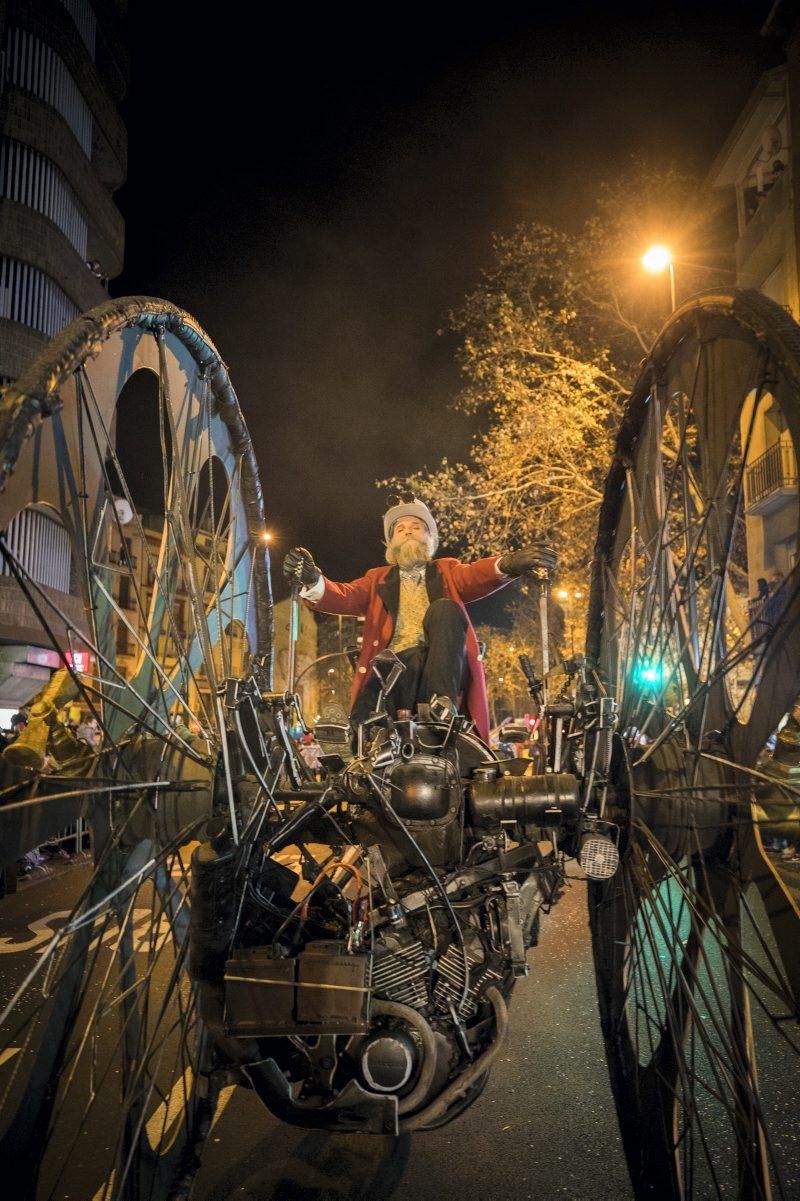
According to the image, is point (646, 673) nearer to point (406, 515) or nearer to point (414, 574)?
point (414, 574)

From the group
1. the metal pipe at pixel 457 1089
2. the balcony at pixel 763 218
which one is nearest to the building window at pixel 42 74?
the balcony at pixel 763 218

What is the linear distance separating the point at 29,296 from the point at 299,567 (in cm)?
2355

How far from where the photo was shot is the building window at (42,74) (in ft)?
75.2

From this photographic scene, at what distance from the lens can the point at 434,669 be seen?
14.4 feet

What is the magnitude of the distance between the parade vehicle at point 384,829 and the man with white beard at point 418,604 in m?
0.69

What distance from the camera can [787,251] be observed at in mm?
21141

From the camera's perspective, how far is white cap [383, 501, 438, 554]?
6004mm

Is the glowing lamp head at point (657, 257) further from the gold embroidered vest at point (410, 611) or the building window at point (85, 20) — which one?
the building window at point (85, 20)

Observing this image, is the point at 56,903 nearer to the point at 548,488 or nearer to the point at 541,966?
the point at 541,966

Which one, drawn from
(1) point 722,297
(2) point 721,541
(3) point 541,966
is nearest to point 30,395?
(1) point 722,297

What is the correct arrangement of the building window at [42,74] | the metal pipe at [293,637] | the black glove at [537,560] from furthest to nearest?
the building window at [42,74]
the black glove at [537,560]
the metal pipe at [293,637]

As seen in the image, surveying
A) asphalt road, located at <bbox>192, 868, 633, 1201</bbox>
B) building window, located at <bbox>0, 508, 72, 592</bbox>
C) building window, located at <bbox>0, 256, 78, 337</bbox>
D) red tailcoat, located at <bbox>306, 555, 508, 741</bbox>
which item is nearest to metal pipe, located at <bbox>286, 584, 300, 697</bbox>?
red tailcoat, located at <bbox>306, 555, 508, 741</bbox>

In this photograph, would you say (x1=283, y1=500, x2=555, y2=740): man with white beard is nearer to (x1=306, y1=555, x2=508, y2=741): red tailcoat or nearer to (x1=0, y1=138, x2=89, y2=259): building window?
(x1=306, y1=555, x2=508, y2=741): red tailcoat

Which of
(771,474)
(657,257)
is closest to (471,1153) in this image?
(657,257)
